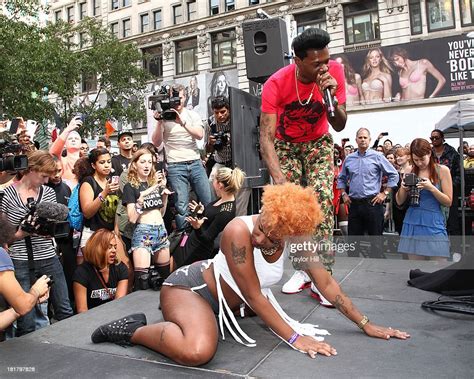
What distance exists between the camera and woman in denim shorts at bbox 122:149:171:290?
4102 millimetres

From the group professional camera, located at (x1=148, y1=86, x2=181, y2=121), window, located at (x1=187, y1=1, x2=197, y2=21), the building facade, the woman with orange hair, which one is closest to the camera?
the woman with orange hair

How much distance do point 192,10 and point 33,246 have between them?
32.8 metres

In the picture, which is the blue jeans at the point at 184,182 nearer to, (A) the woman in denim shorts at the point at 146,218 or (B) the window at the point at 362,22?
(A) the woman in denim shorts at the point at 146,218

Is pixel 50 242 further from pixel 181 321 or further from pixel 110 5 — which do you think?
pixel 110 5

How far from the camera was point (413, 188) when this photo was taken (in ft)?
15.5

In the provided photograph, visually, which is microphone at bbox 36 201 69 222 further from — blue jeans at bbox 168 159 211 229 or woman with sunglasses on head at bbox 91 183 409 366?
blue jeans at bbox 168 159 211 229

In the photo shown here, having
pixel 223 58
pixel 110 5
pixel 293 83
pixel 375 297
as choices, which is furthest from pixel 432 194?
pixel 110 5

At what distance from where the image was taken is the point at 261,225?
2363mm

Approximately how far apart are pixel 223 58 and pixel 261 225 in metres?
30.0

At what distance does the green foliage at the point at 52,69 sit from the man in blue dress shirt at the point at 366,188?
8.36 metres

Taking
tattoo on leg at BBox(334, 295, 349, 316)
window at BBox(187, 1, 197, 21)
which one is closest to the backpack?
tattoo on leg at BBox(334, 295, 349, 316)

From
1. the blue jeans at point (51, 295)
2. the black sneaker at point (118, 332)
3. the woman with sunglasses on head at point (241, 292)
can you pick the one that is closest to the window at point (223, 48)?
the blue jeans at point (51, 295)

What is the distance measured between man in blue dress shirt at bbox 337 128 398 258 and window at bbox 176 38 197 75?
91.9ft

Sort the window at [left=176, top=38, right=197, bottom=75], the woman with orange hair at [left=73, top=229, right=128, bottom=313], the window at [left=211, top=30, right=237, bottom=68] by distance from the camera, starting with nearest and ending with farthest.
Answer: the woman with orange hair at [left=73, top=229, right=128, bottom=313]
the window at [left=211, top=30, right=237, bottom=68]
the window at [left=176, top=38, right=197, bottom=75]
